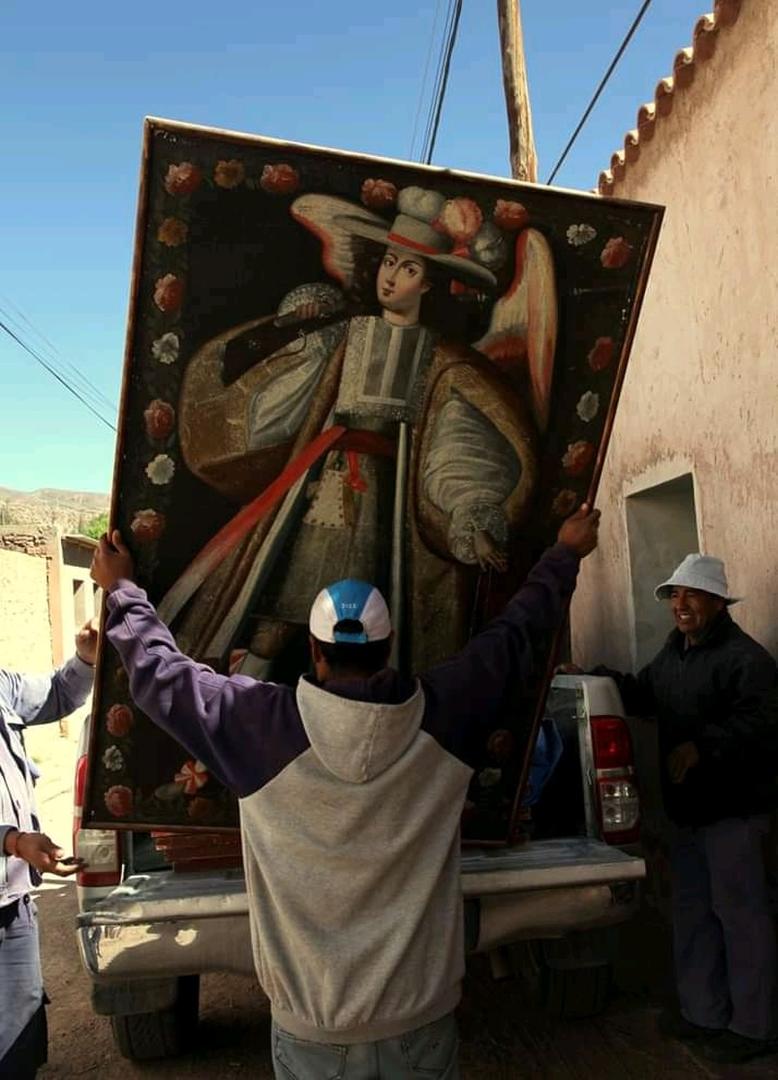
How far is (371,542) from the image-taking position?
320cm

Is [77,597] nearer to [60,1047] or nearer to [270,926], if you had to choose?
[60,1047]

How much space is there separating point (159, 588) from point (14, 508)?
147 feet

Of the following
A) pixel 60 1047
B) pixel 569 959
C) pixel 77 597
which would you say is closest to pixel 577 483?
pixel 569 959

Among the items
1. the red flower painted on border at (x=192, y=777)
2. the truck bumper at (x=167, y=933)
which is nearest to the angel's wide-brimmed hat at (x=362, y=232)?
the red flower painted on border at (x=192, y=777)

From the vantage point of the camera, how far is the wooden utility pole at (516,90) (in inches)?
369

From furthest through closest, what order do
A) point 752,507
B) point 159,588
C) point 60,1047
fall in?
point 752,507 → point 60,1047 → point 159,588

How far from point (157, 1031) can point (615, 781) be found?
6.81ft

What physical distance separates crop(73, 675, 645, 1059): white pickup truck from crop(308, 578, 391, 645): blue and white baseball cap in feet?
4.53

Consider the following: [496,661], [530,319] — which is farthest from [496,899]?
[530,319]

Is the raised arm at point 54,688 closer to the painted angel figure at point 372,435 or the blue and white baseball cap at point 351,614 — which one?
the painted angel figure at point 372,435

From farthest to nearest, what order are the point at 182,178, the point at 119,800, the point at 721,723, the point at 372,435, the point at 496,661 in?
1. the point at 721,723
2. the point at 119,800
3. the point at 372,435
4. the point at 182,178
5. the point at 496,661

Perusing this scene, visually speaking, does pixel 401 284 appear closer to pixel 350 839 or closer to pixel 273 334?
pixel 273 334

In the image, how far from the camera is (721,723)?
3926 mm

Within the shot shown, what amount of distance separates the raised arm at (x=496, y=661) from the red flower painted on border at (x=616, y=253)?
880 millimetres
